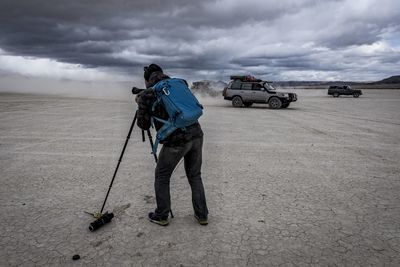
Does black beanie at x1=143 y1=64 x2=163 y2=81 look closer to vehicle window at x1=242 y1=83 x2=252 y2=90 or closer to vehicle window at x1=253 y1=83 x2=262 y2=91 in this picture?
vehicle window at x1=253 y1=83 x2=262 y2=91

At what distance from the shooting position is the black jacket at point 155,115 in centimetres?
334

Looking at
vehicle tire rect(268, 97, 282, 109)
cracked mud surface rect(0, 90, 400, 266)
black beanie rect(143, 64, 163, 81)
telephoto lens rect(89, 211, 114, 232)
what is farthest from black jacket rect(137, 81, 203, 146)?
vehicle tire rect(268, 97, 282, 109)

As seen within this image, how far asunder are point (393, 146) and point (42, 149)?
910cm

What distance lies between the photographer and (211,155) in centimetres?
734

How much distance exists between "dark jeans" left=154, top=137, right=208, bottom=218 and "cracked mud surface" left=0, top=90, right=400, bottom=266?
25 centimetres

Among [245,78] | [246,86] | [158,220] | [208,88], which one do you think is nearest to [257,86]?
[246,86]

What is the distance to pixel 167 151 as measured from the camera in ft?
11.6

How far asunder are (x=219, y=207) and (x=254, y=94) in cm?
1814

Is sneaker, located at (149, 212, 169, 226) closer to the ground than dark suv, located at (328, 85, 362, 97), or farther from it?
closer to the ground

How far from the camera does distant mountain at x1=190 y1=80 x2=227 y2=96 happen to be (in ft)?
113

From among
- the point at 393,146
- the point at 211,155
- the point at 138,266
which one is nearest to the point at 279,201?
the point at 138,266

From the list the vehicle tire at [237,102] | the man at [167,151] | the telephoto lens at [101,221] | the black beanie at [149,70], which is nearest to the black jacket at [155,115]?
the man at [167,151]

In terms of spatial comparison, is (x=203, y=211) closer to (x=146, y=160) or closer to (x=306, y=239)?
(x=306, y=239)

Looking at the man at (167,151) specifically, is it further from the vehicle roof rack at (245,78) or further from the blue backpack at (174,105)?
the vehicle roof rack at (245,78)
